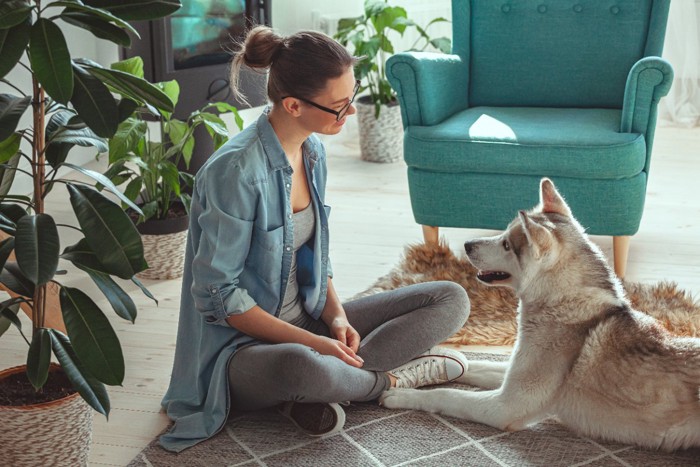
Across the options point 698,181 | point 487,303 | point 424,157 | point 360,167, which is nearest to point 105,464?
point 487,303

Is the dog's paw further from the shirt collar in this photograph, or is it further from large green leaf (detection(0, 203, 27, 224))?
large green leaf (detection(0, 203, 27, 224))

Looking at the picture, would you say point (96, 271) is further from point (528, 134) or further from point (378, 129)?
point (378, 129)

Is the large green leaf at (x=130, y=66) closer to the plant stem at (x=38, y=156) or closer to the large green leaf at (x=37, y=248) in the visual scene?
the plant stem at (x=38, y=156)

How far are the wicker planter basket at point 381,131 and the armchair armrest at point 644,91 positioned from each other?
169 cm

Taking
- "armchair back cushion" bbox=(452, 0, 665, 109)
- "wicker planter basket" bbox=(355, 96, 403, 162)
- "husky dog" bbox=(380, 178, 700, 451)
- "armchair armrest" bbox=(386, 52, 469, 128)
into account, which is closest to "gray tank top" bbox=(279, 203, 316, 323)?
"husky dog" bbox=(380, 178, 700, 451)

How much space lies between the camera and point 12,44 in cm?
165

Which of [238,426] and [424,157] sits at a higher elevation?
[424,157]

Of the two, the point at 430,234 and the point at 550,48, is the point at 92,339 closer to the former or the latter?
the point at 430,234

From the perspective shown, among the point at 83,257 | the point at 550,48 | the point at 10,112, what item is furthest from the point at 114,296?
the point at 550,48

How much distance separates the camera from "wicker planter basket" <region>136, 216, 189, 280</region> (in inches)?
124

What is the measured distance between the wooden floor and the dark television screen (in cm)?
81

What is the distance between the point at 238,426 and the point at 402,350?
442mm

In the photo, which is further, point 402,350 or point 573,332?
point 402,350

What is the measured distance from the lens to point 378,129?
4711 millimetres
